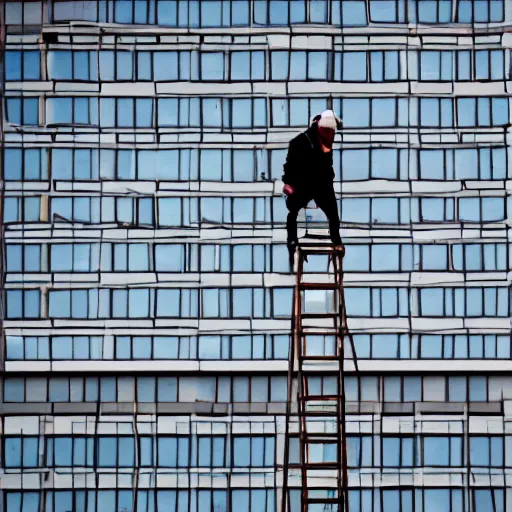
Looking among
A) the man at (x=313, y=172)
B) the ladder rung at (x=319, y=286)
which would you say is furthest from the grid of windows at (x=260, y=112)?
the ladder rung at (x=319, y=286)

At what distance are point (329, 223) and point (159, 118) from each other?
90.1 inches

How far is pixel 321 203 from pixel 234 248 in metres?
1.25

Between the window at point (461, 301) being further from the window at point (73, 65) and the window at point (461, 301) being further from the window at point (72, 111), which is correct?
the window at point (73, 65)

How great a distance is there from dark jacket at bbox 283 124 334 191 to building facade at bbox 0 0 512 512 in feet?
2.97

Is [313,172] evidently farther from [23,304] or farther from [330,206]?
[23,304]

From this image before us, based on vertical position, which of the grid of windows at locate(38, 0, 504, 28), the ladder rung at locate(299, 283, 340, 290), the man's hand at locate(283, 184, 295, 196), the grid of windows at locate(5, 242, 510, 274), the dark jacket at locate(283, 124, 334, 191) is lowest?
the ladder rung at locate(299, 283, 340, 290)

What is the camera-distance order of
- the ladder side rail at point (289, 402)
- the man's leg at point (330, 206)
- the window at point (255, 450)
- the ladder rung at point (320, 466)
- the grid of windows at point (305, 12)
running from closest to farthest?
the ladder rung at point (320, 466), the ladder side rail at point (289, 402), the man's leg at point (330, 206), the window at point (255, 450), the grid of windows at point (305, 12)

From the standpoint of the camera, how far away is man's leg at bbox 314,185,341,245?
11.3 metres

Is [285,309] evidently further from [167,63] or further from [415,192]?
[167,63]

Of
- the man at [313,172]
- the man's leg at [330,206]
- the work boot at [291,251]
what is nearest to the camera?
the man at [313,172]

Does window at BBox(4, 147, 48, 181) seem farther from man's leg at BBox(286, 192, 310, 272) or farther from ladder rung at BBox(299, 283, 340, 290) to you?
ladder rung at BBox(299, 283, 340, 290)

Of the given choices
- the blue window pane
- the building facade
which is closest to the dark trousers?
the building facade

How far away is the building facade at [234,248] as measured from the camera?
11984 millimetres

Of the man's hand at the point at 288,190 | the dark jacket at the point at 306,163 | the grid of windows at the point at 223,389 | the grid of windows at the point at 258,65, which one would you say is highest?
the grid of windows at the point at 258,65
